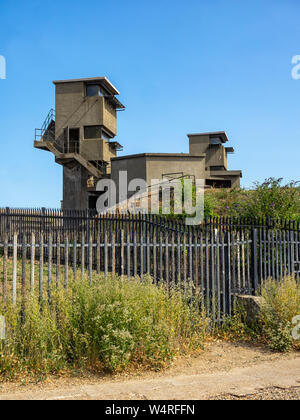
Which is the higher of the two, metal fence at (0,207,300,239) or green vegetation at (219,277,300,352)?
metal fence at (0,207,300,239)

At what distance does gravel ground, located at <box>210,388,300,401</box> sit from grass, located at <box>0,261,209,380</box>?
1446mm

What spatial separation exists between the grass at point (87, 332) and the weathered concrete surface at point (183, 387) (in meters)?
0.49

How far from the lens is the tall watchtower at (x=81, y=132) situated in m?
34.7

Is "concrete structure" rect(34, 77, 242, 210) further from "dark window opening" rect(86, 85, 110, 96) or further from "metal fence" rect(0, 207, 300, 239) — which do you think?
"metal fence" rect(0, 207, 300, 239)

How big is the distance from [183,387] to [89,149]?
1213 inches

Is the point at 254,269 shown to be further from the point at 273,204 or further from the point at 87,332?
the point at 273,204

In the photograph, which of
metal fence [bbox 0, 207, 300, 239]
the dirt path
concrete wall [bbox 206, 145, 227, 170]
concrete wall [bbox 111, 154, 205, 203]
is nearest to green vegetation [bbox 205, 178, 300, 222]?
metal fence [bbox 0, 207, 300, 239]

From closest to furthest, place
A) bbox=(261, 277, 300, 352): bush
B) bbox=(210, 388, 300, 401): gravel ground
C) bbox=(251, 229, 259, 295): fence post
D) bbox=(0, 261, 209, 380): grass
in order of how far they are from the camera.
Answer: bbox=(210, 388, 300, 401): gravel ground < bbox=(0, 261, 209, 380): grass < bbox=(261, 277, 300, 352): bush < bbox=(251, 229, 259, 295): fence post

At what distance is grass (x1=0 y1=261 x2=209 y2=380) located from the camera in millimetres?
6000

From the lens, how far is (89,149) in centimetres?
3491

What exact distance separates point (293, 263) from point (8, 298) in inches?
328

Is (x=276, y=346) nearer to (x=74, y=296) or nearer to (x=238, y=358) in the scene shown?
(x=238, y=358)

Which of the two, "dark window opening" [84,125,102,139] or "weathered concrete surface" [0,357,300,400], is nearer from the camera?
"weathered concrete surface" [0,357,300,400]
